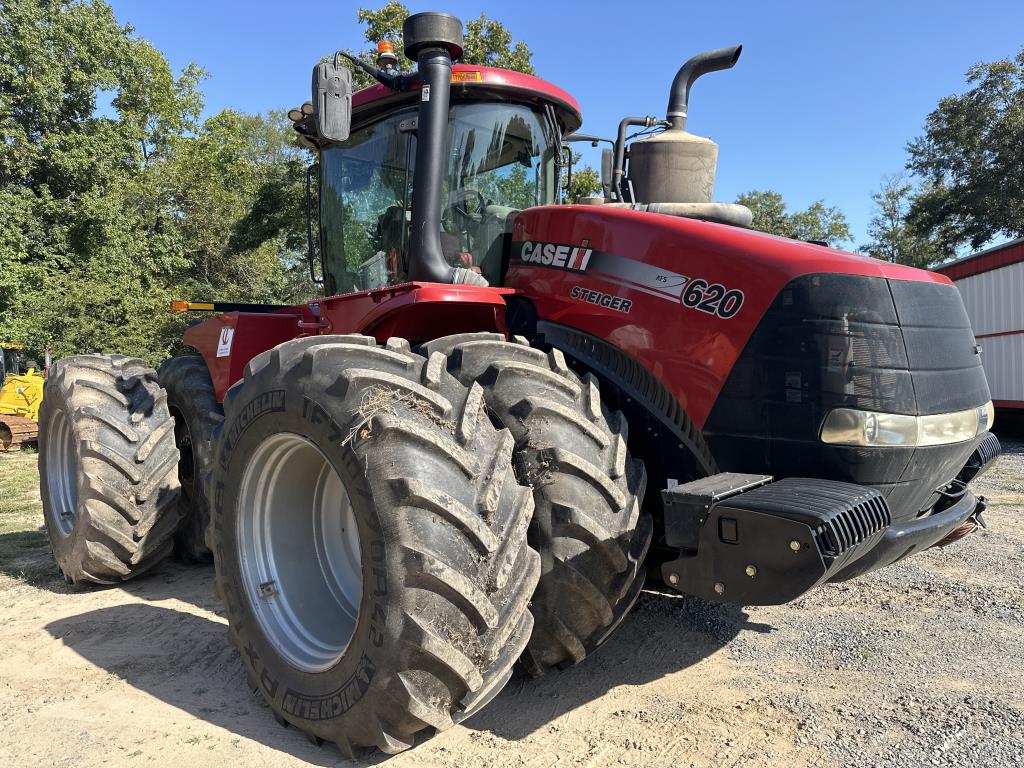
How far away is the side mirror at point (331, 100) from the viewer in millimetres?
3115

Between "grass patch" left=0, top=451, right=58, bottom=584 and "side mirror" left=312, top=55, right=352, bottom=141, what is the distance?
347cm

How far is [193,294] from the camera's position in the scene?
23141 millimetres

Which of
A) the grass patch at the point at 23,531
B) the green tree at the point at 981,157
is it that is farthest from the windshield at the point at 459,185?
the green tree at the point at 981,157

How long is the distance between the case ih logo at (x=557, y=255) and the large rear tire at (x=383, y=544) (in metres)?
0.92

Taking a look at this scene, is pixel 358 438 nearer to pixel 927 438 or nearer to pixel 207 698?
pixel 207 698

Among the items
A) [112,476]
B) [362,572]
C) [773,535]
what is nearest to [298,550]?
[362,572]

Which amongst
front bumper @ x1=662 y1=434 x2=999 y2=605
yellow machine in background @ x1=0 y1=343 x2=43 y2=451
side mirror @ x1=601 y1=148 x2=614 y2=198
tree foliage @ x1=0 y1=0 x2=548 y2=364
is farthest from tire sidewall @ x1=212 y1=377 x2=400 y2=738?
tree foliage @ x1=0 y1=0 x2=548 y2=364

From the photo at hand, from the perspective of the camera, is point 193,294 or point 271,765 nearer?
point 271,765

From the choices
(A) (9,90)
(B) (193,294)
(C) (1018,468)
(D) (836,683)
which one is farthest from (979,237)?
(A) (9,90)

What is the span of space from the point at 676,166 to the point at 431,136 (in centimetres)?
119

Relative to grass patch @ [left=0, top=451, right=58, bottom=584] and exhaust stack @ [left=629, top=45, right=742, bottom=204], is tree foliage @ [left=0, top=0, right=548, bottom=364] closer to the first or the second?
grass patch @ [left=0, top=451, right=58, bottom=584]

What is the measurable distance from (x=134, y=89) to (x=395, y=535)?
2677cm

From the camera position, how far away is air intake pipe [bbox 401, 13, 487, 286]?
3.34 metres

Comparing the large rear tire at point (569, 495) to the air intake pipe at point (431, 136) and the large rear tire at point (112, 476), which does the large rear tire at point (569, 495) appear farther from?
the large rear tire at point (112, 476)
